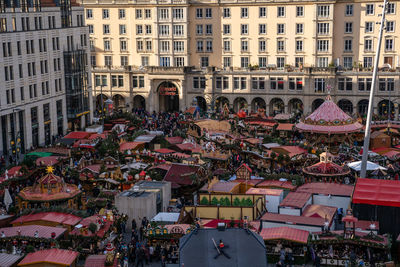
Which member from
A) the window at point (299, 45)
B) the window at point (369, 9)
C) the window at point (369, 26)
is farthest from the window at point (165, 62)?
the window at point (369, 9)

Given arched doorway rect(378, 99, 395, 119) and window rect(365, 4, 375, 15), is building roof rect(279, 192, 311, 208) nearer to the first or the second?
arched doorway rect(378, 99, 395, 119)

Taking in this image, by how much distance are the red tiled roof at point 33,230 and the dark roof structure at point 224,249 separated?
16.0m

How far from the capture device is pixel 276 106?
3770 inches

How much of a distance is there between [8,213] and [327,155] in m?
24.8

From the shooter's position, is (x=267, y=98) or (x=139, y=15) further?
(x=139, y=15)

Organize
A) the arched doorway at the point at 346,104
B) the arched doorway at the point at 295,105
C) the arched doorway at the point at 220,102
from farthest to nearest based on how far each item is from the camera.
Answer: the arched doorway at the point at 220,102, the arched doorway at the point at 295,105, the arched doorway at the point at 346,104

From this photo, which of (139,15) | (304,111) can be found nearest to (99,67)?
(139,15)

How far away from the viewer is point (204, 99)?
9819cm

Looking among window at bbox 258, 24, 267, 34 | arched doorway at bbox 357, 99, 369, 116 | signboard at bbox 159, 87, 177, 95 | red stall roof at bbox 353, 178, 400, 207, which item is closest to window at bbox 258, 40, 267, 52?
window at bbox 258, 24, 267, 34

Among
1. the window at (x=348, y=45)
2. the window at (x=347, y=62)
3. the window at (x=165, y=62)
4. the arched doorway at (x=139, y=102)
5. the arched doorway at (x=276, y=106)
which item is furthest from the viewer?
the arched doorway at (x=139, y=102)

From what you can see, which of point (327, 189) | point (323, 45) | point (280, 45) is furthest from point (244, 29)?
point (327, 189)

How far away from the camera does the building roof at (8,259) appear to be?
115 ft

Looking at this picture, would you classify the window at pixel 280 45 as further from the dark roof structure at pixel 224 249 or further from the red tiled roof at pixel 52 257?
the dark roof structure at pixel 224 249

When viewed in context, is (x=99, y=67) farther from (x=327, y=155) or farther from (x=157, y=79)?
(x=327, y=155)
